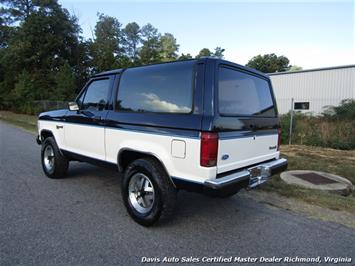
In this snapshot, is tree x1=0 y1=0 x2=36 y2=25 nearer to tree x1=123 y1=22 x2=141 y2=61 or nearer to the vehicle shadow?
tree x1=123 y1=22 x2=141 y2=61

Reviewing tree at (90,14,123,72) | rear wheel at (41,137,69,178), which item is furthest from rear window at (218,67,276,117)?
tree at (90,14,123,72)

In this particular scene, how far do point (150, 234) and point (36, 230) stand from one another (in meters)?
1.40

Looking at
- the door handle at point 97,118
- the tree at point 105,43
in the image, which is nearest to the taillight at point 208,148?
the door handle at point 97,118

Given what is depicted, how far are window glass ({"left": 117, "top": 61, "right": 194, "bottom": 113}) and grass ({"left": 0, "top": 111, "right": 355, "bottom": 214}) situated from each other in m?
2.72

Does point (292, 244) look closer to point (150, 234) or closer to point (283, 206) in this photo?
point (283, 206)

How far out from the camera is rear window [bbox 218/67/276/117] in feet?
10.7

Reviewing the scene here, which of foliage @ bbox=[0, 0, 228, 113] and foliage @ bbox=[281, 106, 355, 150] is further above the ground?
foliage @ bbox=[0, 0, 228, 113]

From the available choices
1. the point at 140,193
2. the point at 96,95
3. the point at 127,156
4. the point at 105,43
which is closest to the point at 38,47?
the point at 105,43

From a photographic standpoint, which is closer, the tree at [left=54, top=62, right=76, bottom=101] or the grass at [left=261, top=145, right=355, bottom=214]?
the grass at [left=261, top=145, right=355, bottom=214]

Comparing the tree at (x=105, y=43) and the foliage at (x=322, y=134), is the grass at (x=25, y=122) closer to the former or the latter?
the foliage at (x=322, y=134)

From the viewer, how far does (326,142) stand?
10.3 metres

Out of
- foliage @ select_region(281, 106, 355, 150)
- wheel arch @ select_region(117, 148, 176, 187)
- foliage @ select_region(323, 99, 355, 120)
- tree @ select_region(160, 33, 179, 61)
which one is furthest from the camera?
tree @ select_region(160, 33, 179, 61)

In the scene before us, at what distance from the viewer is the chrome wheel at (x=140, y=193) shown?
3.63m

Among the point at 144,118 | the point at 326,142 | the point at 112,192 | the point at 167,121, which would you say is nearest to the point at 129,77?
the point at 144,118
